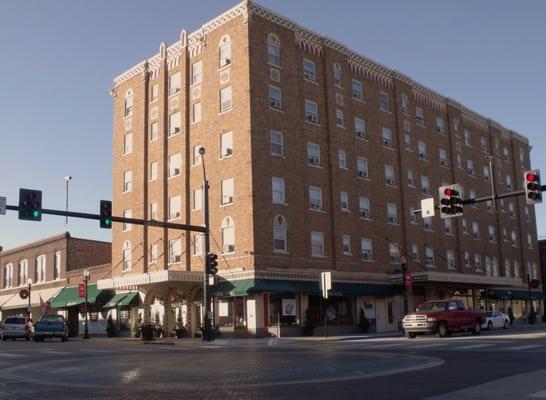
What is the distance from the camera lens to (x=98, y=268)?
54.4 metres

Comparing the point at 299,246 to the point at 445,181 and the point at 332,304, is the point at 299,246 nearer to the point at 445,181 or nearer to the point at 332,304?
the point at 332,304

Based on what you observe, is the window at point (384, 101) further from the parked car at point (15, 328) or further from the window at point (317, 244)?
the parked car at point (15, 328)

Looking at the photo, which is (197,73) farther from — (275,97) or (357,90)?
(357,90)

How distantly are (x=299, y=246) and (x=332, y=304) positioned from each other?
4.89 metres

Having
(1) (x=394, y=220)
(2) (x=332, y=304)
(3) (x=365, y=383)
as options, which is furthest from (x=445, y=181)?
(3) (x=365, y=383)

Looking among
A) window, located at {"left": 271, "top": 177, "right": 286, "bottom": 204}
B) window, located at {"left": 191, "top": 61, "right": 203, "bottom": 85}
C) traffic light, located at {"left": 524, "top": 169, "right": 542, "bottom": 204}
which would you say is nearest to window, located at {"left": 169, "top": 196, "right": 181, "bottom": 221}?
window, located at {"left": 271, "top": 177, "right": 286, "bottom": 204}

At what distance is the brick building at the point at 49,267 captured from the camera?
58656 mm

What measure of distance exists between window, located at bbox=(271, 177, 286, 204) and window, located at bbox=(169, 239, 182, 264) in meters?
8.00

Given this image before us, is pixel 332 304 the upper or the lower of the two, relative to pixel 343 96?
lower

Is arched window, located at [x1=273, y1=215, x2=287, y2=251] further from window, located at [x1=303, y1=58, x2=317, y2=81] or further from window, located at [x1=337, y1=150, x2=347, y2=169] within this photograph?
window, located at [x1=303, y1=58, x2=317, y2=81]

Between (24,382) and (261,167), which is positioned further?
(261,167)

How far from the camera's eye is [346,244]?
4616cm

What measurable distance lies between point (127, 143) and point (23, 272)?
22.3m

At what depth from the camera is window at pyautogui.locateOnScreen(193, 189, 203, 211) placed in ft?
146
